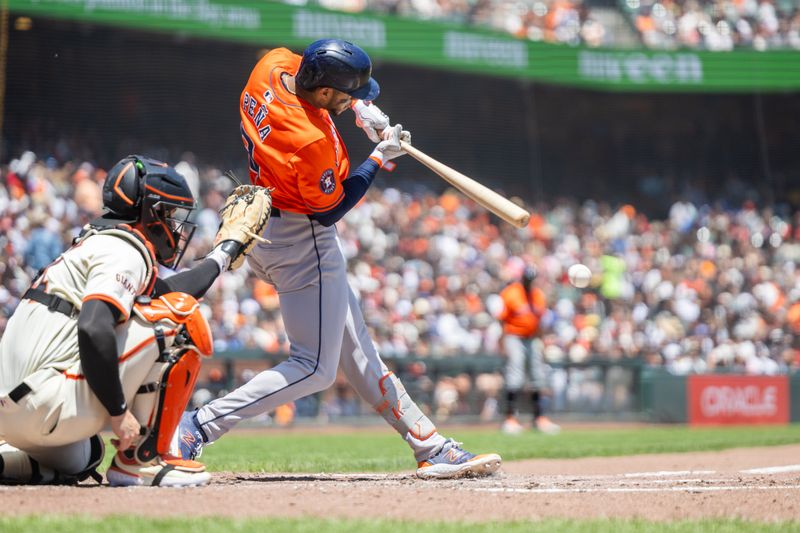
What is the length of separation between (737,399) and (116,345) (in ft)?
41.9

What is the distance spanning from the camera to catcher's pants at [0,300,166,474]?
368 centimetres

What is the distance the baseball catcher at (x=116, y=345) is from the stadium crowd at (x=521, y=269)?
8260 mm

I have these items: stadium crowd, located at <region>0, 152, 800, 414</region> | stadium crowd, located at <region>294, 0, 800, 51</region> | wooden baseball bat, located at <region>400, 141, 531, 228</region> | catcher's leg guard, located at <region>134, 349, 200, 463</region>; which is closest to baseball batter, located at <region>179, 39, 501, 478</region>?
wooden baseball bat, located at <region>400, 141, 531, 228</region>

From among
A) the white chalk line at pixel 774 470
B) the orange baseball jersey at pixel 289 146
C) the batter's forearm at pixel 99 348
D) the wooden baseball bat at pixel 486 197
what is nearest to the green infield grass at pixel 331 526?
the batter's forearm at pixel 99 348

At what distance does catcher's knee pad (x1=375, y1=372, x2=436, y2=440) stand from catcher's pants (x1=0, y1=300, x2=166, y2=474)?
54.7 inches

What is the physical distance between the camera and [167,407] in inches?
155

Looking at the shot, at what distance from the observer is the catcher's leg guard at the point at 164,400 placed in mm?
3865

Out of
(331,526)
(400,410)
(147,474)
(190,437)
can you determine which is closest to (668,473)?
(400,410)

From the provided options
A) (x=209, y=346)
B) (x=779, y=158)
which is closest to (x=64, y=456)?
(x=209, y=346)

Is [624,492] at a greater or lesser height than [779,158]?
lesser

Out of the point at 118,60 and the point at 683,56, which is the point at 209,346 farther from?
the point at 683,56

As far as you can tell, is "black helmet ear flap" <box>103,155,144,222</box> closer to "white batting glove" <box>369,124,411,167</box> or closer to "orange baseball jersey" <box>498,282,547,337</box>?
"white batting glove" <box>369,124,411,167</box>

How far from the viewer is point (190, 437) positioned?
451cm

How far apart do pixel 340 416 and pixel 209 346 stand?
9.40 m
